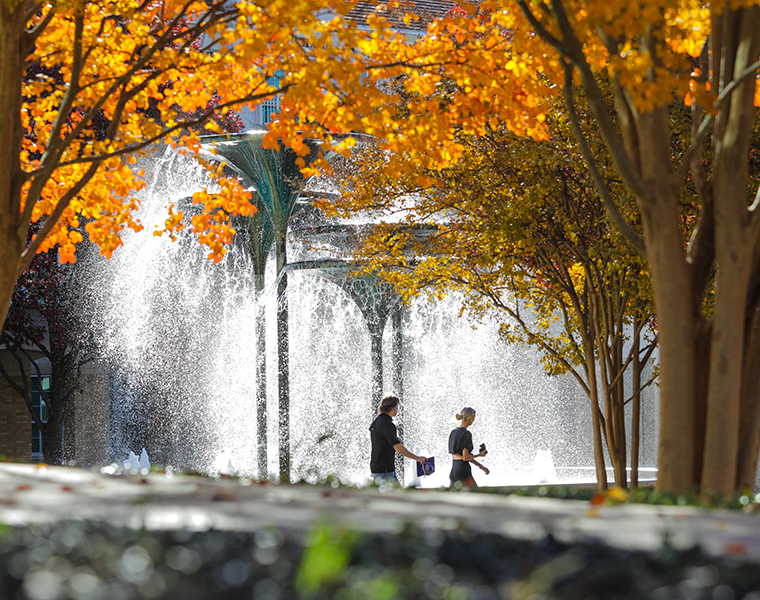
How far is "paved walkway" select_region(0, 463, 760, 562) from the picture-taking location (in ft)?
9.40

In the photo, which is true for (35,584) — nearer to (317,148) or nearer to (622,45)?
(622,45)

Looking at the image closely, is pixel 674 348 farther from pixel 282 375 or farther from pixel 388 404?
pixel 282 375

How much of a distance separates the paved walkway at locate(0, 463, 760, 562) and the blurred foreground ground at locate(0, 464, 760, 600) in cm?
1

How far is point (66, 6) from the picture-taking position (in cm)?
608

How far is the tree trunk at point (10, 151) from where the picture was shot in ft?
20.2

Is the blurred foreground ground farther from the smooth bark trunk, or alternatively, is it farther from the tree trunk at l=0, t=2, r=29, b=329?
the tree trunk at l=0, t=2, r=29, b=329

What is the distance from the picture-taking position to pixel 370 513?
3.31m

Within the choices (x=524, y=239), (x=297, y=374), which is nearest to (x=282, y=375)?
(x=524, y=239)

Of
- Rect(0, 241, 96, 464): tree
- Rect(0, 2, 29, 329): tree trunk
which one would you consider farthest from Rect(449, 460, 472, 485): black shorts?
Rect(0, 241, 96, 464): tree

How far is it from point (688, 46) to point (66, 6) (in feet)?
14.3

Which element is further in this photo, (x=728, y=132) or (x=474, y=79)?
(x=474, y=79)

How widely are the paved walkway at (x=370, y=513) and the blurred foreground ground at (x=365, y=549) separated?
1cm

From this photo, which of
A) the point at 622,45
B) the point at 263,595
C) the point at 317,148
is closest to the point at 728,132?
the point at 622,45

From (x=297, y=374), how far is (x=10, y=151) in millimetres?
14250
